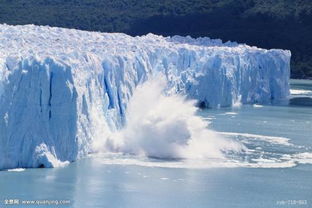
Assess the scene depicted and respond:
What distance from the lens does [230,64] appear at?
102 feet

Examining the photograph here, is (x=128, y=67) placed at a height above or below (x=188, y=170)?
above

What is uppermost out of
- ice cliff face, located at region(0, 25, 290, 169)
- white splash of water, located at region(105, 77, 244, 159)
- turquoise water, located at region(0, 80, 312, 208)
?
ice cliff face, located at region(0, 25, 290, 169)

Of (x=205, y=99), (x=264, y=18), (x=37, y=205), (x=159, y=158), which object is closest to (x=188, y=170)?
(x=159, y=158)

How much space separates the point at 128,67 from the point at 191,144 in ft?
11.5

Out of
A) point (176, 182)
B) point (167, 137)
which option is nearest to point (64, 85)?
point (176, 182)

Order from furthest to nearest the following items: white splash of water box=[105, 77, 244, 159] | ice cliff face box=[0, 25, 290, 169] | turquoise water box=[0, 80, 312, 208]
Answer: white splash of water box=[105, 77, 244, 159] < ice cliff face box=[0, 25, 290, 169] < turquoise water box=[0, 80, 312, 208]

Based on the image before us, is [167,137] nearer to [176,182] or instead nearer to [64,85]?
[176,182]

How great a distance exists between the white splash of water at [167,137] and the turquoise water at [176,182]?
0.51m

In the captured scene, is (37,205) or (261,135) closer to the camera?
(37,205)

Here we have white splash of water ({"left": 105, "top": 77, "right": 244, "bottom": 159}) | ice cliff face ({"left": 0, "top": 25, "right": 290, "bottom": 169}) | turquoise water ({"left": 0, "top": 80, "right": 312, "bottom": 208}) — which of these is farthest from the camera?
white splash of water ({"left": 105, "top": 77, "right": 244, "bottom": 159})

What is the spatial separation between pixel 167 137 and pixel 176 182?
2.90 metres

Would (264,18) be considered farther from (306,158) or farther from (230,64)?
(306,158)

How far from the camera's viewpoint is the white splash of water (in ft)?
60.1

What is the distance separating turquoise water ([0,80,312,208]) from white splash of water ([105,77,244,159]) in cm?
51
